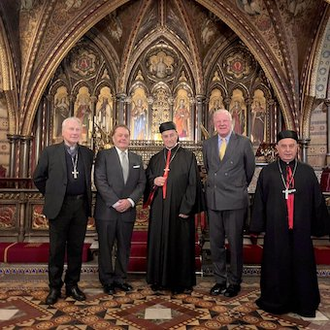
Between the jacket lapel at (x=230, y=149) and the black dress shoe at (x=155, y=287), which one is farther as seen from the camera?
the black dress shoe at (x=155, y=287)

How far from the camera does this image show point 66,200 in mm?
3516

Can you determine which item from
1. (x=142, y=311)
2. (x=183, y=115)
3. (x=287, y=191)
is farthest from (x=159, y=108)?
(x=142, y=311)

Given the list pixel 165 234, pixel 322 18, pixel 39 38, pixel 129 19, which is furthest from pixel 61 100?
pixel 165 234

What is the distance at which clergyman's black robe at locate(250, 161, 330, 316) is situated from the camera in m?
3.18

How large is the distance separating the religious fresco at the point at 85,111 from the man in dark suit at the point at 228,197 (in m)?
8.86

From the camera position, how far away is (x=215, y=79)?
40.5ft

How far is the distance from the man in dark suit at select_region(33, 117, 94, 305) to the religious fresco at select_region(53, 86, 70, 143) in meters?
8.84

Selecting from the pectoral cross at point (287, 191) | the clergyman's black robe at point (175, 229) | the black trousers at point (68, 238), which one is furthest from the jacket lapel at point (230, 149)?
the black trousers at point (68, 238)

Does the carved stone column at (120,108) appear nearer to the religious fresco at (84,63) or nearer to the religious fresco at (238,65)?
the religious fresco at (84,63)

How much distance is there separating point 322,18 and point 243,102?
367 cm

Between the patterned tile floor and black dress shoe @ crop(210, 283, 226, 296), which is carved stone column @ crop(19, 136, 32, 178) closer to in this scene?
the patterned tile floor

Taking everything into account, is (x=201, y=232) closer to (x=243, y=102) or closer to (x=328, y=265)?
(x=328, y=265)

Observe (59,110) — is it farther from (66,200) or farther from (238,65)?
(66,200)

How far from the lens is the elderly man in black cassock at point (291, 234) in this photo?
125 inches
